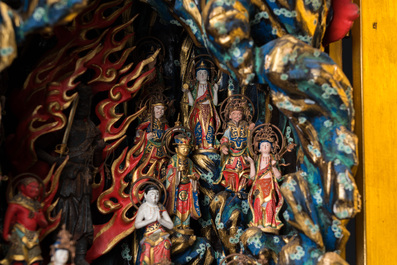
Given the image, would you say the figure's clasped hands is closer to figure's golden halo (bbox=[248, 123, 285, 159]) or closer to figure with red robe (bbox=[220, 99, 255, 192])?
figure with red robe (bbox=[220, 99, 255, 192])

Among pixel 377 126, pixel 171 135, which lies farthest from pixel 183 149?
pixel 377 126

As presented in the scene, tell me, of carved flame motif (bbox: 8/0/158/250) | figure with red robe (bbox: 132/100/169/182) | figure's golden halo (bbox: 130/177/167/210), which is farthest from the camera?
figure with red robe (bbox: 132/100/169/182)

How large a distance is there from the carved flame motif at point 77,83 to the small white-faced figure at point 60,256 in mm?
347

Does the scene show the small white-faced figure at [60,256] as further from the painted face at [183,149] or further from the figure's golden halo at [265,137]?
the figure's golden halo at [265,137]

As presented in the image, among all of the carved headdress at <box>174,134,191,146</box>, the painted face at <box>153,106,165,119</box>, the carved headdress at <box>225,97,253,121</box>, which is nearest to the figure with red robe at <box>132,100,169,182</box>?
the painted face at <box>153,106,165,119</box>

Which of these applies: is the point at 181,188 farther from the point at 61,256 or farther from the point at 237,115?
the point at 61,256

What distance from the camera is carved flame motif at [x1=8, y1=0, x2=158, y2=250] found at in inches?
142

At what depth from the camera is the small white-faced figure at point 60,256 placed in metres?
3.36

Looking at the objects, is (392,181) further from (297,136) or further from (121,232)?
(121,232)

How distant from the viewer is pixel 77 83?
12.3ft

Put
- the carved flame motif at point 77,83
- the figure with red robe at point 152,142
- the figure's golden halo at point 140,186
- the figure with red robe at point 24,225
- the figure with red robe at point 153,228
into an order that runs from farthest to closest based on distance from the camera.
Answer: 1. the figure with red robe at point 152,142
2. the figure's golden halo at point 140,186
3. the figure with red robe at point 153,228
4. the carved flame motif at point 77,83
5. the figure with red robe at point 24,225

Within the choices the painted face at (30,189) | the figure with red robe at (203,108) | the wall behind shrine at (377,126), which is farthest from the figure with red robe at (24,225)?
the wall behind shrine at (377,126)

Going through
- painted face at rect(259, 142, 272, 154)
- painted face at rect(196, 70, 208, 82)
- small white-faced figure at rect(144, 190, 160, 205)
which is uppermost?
painted face at rect(196, 70, 208, 82)

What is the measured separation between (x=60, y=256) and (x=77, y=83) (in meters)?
0.96
